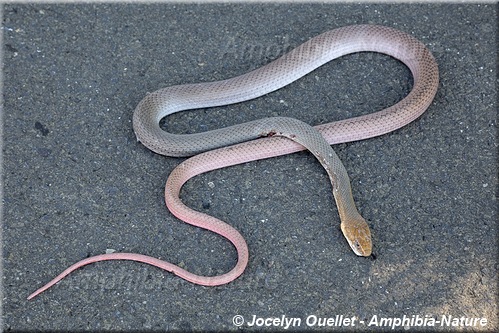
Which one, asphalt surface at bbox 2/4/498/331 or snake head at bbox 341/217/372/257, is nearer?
asphalt surface at bbox 2/4/498/331

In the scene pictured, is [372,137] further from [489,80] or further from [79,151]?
[79,151]

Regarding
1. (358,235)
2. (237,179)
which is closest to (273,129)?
(237,179)

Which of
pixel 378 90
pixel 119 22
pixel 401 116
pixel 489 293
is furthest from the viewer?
pixel 119 22

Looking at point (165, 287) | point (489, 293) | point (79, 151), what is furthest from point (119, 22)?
point (489, 293)

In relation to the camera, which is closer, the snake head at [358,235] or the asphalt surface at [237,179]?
the asphalt surface at [237,179]

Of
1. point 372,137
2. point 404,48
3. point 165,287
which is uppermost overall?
point 404,48
